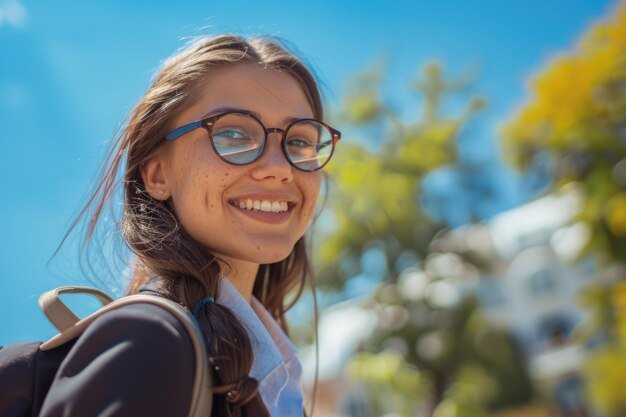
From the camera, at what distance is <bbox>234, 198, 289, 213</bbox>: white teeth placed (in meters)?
1.48

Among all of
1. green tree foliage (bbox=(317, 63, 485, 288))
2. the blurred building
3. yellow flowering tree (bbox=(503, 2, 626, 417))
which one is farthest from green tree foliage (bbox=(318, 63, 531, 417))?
the blurred building

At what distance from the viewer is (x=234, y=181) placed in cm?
146

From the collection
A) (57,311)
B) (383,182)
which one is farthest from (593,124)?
(57,311)

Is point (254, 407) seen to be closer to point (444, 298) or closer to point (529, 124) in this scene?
point (529, 124)

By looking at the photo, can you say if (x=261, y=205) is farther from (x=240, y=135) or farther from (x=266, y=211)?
(x=240, y=135)

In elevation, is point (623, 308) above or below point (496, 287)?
above

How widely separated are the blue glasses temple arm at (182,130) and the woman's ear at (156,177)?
69 mm

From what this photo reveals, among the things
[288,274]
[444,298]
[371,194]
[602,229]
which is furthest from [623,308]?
[288,274]

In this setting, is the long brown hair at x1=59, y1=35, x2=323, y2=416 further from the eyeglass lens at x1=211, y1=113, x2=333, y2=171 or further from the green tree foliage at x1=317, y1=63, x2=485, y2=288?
the green tree foliage at x1=317, y1=63, x2=485, y2=288

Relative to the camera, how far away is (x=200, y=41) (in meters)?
1.69

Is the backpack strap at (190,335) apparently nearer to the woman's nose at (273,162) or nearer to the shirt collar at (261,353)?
the shirt collar at (261,353)

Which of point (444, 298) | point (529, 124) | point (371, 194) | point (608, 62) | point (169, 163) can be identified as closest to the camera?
point (169, 163)

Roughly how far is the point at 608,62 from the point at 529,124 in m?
1.69

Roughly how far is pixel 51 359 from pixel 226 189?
1.55ft
